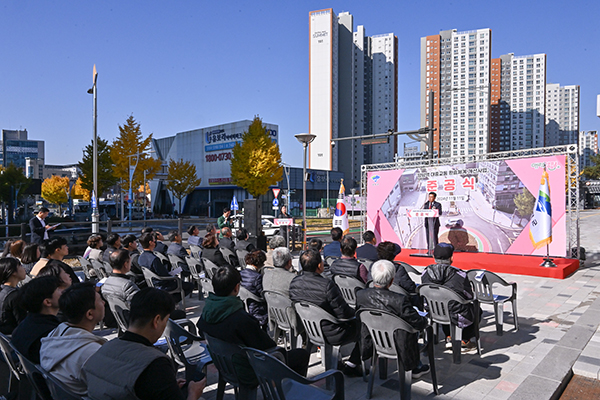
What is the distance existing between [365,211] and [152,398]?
45.0ft

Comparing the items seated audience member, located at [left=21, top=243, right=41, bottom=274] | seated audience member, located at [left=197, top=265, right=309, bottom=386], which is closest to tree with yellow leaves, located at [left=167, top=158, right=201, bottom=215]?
seated audience member, located at [left=21, top=243, right=41, bottom=274]

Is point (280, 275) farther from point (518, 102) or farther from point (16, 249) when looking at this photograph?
point (518, 102)

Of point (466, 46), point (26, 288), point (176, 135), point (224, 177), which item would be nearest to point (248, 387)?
point (26, 288)

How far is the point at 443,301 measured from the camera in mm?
4602

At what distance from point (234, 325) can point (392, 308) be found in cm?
145

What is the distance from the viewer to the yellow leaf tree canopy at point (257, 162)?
36156 millimetres

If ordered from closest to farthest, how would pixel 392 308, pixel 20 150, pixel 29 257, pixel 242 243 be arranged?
pixel 392 308 < pixel 29 257 < pixel 242 243 < pixel 20 150

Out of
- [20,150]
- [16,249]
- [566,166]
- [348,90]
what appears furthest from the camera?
[20,150]

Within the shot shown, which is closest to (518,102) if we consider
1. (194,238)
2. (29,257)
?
(194,238)

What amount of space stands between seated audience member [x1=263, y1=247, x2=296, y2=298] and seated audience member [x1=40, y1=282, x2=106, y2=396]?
2.24 metres

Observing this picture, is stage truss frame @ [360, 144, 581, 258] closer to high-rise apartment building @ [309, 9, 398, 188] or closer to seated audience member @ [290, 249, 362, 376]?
seated audience member @ [290, 249, 362, 376]

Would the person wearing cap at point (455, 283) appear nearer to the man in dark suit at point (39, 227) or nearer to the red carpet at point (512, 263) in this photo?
the red carpet at point (512, 263)

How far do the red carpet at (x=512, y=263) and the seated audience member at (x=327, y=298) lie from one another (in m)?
7.86

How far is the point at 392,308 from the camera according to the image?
3.58m
